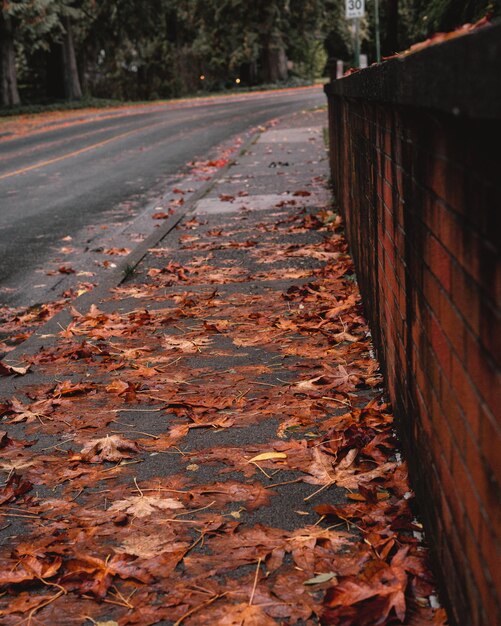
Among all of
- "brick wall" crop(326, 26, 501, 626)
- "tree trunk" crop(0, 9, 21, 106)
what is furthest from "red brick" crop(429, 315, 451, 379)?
"tree trunk" crop(0, 9, 21, 106)

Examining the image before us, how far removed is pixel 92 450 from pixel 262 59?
2185 inches

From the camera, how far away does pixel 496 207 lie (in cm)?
146

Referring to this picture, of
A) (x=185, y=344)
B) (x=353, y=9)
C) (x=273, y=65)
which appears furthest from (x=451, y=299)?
(x=273, y=65)

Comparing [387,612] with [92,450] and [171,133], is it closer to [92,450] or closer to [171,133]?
[92,450]

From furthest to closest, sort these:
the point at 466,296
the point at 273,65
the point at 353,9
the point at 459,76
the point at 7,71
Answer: the point at 273,65 < the point at 7,71 < the point at 353,9 < the point at 466,296 < the point at 459,76

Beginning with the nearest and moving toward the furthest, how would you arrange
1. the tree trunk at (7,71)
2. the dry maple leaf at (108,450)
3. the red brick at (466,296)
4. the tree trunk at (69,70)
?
the red brick at (466,296) → the dry maple leaf at (108,450) → the tree trunk at (7,71) → the tree trunk at (69,70)

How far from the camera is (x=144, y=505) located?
313 centimetres

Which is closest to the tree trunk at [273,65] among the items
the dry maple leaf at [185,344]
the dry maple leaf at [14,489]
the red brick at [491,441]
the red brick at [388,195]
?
the dry maple leaf at [185,344]

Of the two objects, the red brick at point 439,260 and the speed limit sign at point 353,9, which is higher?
the speed limit sign at point 353,9

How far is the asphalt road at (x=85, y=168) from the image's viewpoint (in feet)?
32.8

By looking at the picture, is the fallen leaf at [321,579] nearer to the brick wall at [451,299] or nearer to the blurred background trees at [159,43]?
the brick wall at [451,299]

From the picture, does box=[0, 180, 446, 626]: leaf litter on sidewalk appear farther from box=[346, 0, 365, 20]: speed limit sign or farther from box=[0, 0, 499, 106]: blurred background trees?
box=[0, 0, 499, 106]: blurred background trees

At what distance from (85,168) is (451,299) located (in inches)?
632

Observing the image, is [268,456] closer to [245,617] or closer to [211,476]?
[211,476]
